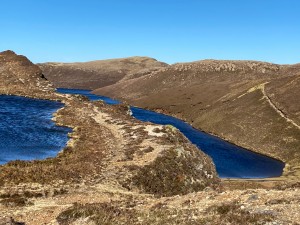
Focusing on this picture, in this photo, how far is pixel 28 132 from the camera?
61781 millimetres

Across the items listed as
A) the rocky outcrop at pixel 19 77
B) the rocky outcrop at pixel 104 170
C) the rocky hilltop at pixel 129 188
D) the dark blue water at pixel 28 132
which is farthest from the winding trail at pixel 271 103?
the rocky outcrop at pixel 19 77

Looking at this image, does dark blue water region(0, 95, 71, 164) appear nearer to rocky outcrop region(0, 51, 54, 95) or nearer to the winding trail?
rocky outcrop region(0, 51, 54, 95)

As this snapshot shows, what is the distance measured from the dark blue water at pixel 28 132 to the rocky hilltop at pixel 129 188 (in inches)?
110

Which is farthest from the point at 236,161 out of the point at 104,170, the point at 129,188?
the point at 129,188

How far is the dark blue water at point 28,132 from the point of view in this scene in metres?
47.4

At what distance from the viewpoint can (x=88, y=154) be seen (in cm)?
4466

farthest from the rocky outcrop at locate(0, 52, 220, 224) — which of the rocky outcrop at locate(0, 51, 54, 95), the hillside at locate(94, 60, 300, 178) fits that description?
the rocky outcrop at locate(0, 51, 54, 95)

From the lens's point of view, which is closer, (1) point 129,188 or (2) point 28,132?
(1) point 129,188

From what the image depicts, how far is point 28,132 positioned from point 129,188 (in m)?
31.7

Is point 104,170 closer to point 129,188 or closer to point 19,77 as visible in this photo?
point 129,188

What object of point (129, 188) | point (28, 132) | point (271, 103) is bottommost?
point (129, 188)

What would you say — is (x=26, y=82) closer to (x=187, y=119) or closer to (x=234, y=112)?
(x=187, y=119)

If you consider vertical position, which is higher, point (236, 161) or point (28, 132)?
point (28, 132)

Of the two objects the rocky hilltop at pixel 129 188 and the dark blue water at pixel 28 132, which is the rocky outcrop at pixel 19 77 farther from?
the rocky hilltop at pixel 129 188
